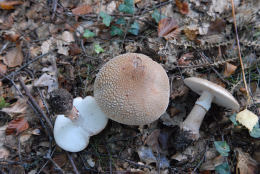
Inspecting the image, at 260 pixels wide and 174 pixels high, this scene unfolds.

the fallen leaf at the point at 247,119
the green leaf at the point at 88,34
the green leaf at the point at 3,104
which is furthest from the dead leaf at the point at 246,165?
the green leaf at the point at 3,104

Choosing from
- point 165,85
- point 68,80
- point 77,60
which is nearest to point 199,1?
point 165,85

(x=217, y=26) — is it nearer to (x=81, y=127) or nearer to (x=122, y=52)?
(x=122, y=52)

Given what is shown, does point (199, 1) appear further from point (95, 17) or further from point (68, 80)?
point (68, 80)

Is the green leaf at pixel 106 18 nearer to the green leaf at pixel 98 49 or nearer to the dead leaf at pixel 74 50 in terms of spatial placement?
the green leaf at pixel 98 49

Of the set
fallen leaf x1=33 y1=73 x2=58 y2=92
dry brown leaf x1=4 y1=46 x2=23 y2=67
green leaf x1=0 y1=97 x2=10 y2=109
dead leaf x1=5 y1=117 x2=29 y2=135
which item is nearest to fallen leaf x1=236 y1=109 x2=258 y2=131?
fallen leaf x1=33 y1=73 x2=58 y2=92

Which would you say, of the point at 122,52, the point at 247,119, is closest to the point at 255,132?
the point at 247,119

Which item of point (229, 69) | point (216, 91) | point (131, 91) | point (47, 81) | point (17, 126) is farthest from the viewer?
point (47, 81)
